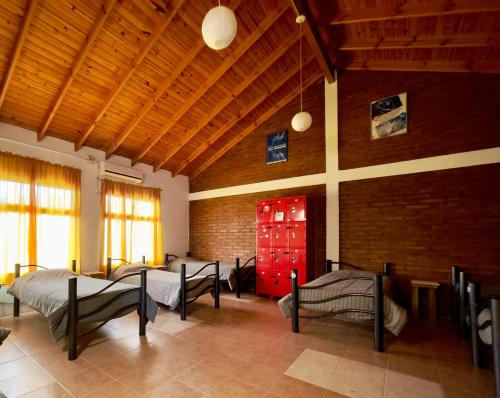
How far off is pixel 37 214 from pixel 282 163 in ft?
16.8

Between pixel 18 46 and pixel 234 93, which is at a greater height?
pixel 234 93

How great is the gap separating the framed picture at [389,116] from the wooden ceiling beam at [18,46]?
17.8 ft

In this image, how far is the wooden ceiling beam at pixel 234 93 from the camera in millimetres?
4566

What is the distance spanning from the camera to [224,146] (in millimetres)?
7070

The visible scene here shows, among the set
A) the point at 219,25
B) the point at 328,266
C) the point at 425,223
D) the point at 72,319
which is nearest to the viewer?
the point at 219,25

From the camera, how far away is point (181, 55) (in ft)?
14.1

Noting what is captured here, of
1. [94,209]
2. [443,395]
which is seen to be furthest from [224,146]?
[443,395]

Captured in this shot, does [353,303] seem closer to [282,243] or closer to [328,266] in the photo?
[328,266]

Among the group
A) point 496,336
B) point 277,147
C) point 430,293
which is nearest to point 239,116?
point 277,147

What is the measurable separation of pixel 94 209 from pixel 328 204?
16.8 feet

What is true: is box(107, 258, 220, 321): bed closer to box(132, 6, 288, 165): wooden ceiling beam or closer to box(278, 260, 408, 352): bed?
box(278, 260, 408, 352): bed

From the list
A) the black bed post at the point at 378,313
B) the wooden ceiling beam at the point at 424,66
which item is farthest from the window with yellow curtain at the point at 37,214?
the wooden ceiling beam at the point at 424,66

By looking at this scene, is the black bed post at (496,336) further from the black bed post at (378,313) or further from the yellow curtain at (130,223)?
the yellow curtain at (130,223)

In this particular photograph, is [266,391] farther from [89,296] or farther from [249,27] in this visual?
[249,27]
